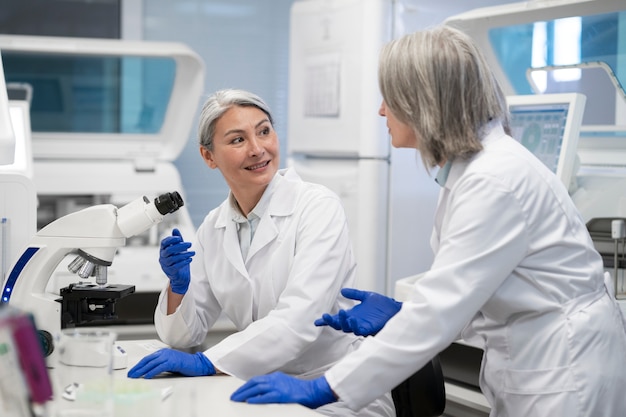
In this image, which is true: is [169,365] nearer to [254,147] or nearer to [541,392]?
[254,147]

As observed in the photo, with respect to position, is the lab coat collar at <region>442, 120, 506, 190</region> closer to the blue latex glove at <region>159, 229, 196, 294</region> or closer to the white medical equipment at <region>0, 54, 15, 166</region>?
the blue latex glove at <region>159, 229, 196, 294</region>

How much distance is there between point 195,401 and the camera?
1410mm

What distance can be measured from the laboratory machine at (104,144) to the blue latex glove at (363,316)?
1.38 meters

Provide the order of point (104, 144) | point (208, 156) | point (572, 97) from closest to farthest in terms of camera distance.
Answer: point (208, 156) → point (572, 97) → point (104, 144)

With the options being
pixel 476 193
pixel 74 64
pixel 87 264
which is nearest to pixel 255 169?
pixel 87 264

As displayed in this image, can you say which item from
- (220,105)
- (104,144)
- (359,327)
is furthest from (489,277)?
(104,144)

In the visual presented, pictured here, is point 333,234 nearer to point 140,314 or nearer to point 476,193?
point 476,193

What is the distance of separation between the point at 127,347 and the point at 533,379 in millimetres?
959

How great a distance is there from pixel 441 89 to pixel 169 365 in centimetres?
78

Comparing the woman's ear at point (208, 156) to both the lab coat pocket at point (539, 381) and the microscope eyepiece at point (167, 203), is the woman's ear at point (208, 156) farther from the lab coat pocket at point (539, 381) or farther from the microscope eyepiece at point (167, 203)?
the lab coat pocket at point (539, 381)

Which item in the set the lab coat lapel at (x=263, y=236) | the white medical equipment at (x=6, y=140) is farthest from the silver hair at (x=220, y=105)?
the white medical equipment at (x=6, y=140)

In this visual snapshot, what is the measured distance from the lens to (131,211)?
5.84ft

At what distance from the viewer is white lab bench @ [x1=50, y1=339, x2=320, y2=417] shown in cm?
126

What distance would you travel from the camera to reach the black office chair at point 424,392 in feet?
6.02
